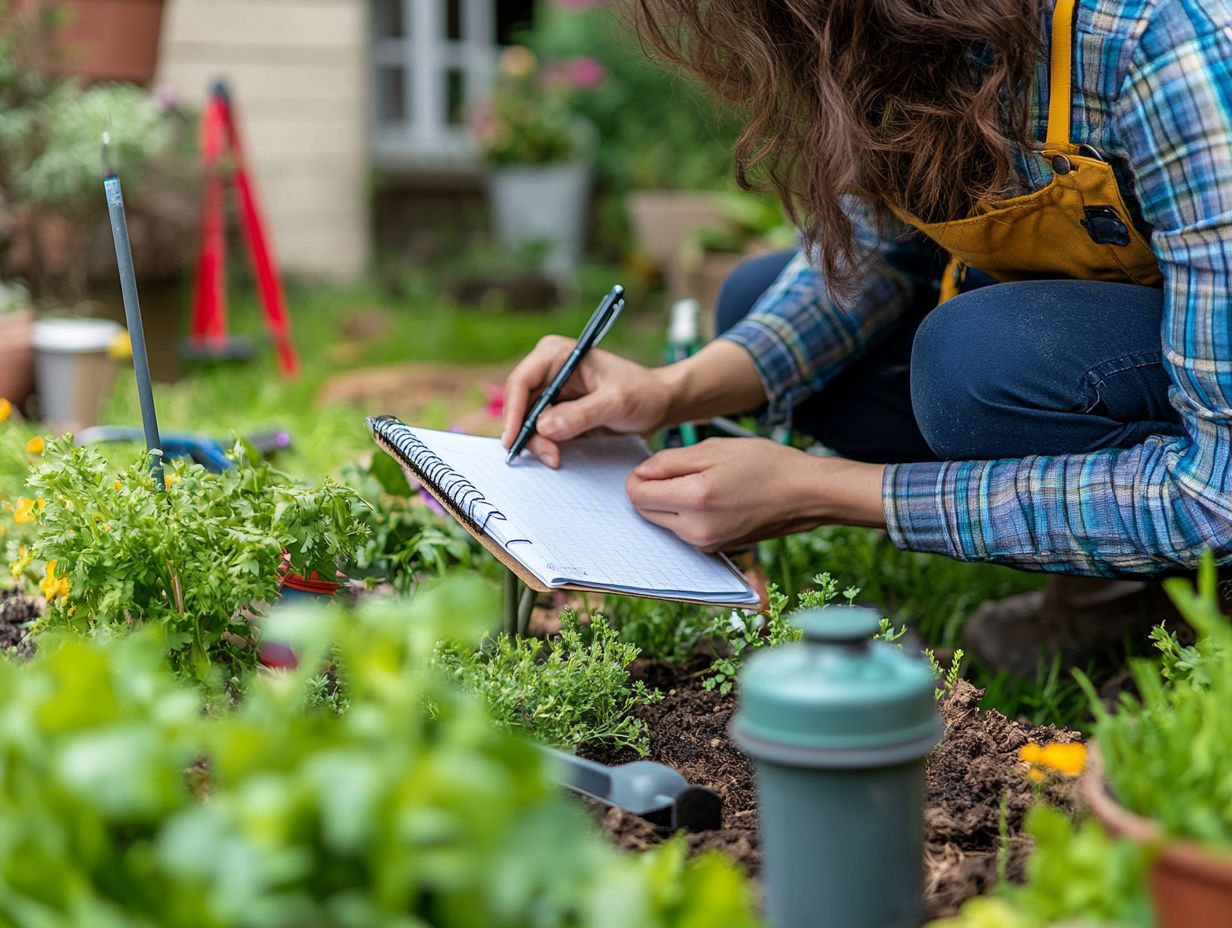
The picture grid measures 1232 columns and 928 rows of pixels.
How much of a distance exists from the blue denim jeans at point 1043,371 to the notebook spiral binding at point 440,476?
0.56 meters

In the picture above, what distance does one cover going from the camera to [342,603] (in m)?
1.61

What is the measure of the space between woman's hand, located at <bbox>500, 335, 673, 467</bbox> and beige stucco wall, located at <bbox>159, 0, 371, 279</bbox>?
16.5 ft

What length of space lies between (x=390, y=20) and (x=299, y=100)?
1.19 m

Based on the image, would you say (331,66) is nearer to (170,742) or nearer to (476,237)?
(476,237)

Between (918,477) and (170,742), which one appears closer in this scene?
(170,742)

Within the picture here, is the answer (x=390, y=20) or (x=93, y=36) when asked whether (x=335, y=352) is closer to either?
(x=93, y=36)

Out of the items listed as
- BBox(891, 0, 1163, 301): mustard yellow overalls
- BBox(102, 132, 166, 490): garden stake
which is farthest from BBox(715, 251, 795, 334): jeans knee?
BBox(102, 132, 166, 490): garden stake

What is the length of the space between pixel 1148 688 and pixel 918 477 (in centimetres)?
54

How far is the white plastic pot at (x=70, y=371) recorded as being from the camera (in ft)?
10.2

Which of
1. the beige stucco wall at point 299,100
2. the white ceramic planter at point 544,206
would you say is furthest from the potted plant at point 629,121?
the beige stucco wall at point 299,100

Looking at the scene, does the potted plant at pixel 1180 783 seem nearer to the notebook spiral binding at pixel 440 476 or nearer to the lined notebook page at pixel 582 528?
the lined notebook page at pixel 582 528

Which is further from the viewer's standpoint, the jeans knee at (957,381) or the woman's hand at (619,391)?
the woman's hand at (619,391)

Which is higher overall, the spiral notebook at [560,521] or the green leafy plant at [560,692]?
the spiral notebook at [560,521]

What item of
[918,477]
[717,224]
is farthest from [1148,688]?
[717,224]
